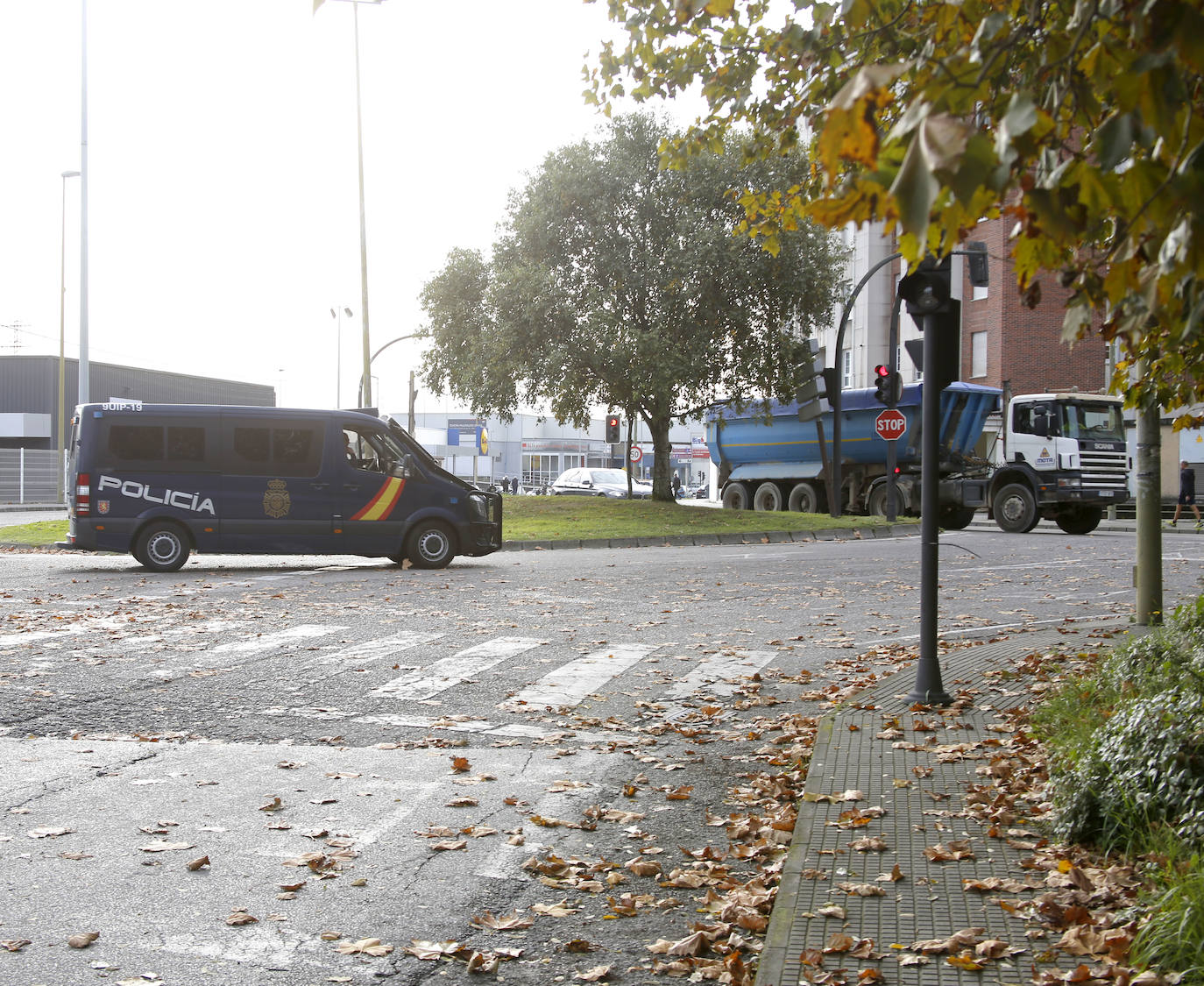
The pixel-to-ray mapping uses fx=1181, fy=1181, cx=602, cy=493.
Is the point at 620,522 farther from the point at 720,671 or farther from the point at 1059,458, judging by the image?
the point at 720,671

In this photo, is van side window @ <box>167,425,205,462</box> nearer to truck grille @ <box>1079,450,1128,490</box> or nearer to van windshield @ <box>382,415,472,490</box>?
→ van windshield @ <box>382,415,472,490</box>

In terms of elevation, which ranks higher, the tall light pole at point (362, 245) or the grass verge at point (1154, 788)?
the tall light pole at point (362, 245)

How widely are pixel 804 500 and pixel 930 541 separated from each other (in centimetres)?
2802

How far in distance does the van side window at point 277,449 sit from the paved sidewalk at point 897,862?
11.6m

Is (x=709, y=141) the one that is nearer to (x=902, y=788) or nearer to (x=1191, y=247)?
(x=902, y=788)

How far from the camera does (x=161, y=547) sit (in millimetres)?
16203

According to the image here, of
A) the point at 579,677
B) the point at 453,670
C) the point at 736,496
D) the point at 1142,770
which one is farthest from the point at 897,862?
the point at 736,496

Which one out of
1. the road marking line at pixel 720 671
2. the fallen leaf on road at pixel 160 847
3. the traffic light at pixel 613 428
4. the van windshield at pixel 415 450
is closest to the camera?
the fallen leaf on road at pixel 160 847

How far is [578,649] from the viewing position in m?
9.34

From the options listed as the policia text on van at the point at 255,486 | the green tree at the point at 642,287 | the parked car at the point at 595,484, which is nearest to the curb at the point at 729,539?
the green tree at the point at 642,287

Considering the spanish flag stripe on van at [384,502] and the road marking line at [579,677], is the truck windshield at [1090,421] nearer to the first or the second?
the spanish flag stripe on van at [384,502]

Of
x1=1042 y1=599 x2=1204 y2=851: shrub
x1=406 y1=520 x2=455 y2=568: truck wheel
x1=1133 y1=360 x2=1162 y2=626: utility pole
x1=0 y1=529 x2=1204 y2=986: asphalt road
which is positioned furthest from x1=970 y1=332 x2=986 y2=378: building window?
x1=1042 y1=599 x2=1204 y2=851: shrub

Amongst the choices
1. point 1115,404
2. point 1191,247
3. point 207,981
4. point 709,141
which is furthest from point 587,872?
point 1115,404

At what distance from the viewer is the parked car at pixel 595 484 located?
54094 millimetres
